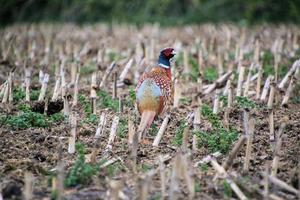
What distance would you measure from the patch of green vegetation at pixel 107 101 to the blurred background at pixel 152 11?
1136 cm

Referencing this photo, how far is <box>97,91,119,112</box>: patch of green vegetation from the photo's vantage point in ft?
25.8

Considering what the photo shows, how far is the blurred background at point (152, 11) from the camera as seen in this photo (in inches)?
777

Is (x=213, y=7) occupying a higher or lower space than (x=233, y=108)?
higher

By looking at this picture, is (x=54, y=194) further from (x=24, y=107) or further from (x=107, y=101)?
(x=107, y=101)

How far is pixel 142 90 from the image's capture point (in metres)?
7.03

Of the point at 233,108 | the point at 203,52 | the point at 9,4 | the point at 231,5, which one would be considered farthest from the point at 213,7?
the point at 233,108

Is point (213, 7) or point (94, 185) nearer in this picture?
point (94, 185)

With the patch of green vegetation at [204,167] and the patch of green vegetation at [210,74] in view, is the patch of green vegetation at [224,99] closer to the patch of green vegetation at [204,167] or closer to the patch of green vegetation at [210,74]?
the patch of green vegetation at [210,74]

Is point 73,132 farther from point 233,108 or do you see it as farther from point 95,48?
point 95,48

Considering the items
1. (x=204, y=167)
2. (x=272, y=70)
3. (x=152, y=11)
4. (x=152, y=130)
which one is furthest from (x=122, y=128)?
(x=152, y=11)

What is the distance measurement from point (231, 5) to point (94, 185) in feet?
53.2

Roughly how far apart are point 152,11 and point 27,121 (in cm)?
1485

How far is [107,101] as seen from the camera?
26.5 ft

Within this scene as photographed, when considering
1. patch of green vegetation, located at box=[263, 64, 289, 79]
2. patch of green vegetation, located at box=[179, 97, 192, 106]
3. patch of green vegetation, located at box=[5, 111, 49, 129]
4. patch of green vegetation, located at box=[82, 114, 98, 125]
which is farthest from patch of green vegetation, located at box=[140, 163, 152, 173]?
patch of green vegetation, located at box=[263, 64, 289, 79]
